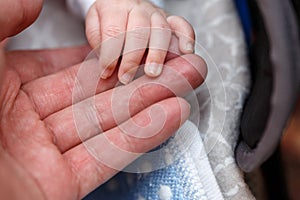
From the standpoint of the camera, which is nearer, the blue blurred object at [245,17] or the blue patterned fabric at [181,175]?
the blue patterned fabric at [181,175]

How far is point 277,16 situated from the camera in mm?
536

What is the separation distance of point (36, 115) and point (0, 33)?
109 mm

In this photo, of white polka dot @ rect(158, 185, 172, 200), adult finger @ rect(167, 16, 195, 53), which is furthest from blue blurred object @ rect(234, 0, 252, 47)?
white polka dot @ rect(158, 185, 172, 200)

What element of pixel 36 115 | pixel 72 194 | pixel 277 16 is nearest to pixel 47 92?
pixel 36 115

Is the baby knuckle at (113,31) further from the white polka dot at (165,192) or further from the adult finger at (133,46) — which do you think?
the white polka dot at (165,192)

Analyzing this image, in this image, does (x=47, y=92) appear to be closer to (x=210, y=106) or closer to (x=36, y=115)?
(x=36, y=115)

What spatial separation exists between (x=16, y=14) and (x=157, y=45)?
0.55 feet

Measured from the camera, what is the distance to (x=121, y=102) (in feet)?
2.13

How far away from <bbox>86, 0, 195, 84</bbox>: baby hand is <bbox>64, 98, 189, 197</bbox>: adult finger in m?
0.05

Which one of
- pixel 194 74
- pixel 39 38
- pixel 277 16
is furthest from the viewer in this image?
pixel 39 38

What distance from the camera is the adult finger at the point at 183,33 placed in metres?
0.65

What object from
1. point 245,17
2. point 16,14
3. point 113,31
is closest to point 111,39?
point 113,31

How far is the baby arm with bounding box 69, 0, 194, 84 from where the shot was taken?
63 centimetres

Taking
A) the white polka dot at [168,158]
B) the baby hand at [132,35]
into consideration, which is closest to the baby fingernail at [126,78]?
the baby hand at [132,35]
